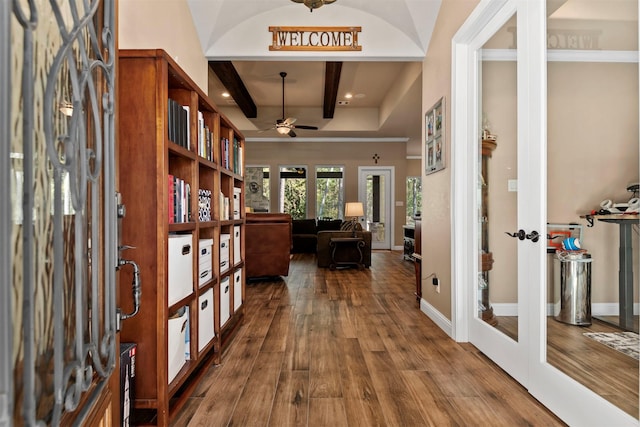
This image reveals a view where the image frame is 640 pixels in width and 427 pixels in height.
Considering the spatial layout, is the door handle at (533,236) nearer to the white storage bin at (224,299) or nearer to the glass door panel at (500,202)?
the glass door panel at (500,202)

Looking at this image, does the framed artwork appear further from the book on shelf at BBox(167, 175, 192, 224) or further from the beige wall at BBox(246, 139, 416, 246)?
the beige wall at BBox(246, 139, 416, 246)

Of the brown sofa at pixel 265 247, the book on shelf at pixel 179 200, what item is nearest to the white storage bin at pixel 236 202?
the book on shelf at pixel 179 200

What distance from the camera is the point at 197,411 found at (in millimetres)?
1808

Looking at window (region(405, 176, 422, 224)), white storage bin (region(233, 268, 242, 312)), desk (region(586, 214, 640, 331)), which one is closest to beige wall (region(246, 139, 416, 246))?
window (region(405, 176, 422, 224))

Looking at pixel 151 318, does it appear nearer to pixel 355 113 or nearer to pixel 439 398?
pixel 439 398

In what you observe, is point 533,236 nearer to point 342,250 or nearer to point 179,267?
point 179,267

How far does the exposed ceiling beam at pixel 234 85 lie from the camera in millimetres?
5316

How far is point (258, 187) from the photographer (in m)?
10.0

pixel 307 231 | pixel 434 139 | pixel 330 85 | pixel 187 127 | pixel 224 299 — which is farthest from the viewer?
pixel 307 231

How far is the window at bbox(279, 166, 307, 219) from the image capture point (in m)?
10.0

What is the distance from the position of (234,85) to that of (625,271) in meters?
6.02

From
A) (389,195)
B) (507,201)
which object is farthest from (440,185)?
(389,195)

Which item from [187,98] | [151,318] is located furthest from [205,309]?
[187,98]

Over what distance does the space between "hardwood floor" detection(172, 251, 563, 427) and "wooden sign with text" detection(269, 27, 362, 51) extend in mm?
2631
